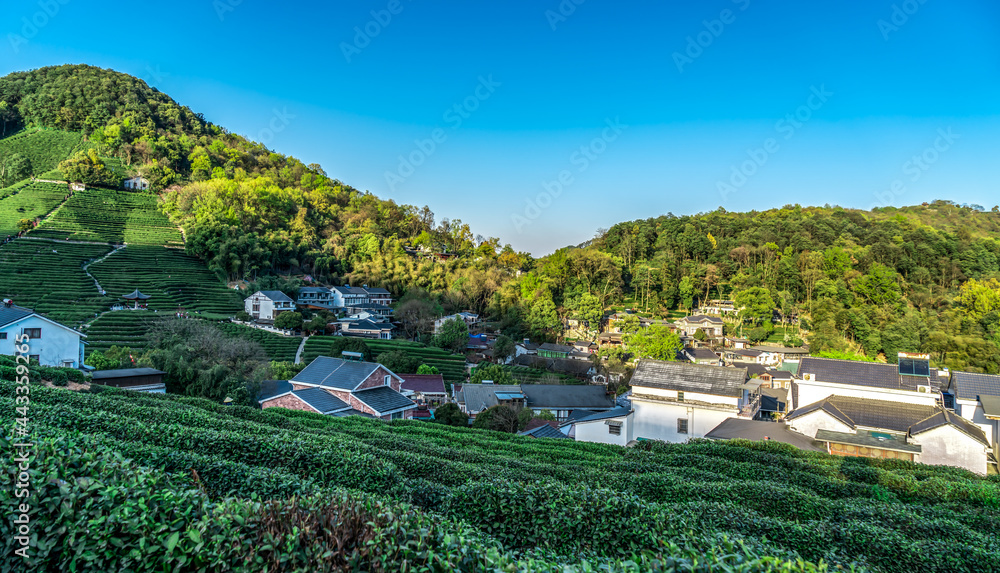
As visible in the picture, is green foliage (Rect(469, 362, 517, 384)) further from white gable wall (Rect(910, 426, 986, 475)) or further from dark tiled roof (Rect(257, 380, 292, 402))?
white gable wall (Rect(910, 426, 986, 475))

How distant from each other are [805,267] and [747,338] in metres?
16.3

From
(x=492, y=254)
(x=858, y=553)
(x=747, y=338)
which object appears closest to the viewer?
(x=858, y=553)

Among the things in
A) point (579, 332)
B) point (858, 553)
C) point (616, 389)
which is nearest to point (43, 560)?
point (858, 553)

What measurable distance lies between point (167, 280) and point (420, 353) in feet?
76.0

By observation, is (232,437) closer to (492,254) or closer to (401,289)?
(401,289)

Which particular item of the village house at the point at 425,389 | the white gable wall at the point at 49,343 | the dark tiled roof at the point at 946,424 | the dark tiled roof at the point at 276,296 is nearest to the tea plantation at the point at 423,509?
the dark tiled roof at the point at 946,424

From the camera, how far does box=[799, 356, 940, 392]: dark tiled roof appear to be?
63.4 ft

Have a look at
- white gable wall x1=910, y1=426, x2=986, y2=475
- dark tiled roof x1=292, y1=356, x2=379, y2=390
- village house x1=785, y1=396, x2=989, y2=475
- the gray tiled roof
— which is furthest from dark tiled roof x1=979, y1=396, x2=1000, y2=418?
dark tiled roof x1=292, y1=356, x2=379, y2=390

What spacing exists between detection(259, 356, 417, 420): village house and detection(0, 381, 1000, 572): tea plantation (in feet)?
29.6

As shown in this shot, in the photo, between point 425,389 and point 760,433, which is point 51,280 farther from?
point 760,433

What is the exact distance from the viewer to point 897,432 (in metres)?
17.5

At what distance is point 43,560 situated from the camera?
10.0ft

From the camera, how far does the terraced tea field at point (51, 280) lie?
98.9 feet

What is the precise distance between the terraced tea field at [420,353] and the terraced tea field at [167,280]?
8.65 meters
